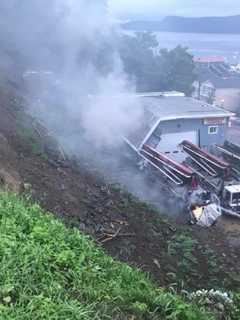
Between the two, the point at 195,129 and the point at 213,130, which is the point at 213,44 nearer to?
the point at 213,130

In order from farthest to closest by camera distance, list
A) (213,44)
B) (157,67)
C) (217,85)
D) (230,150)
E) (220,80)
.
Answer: (213,44) < (220,80) < (217,85) < (157,67) < (230,150)

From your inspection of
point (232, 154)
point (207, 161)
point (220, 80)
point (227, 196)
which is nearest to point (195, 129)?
point (232, 154)

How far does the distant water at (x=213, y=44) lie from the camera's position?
63188 millimetres

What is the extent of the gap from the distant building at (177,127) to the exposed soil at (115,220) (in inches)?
230

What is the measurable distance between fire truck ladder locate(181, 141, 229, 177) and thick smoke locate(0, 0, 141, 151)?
2.60m

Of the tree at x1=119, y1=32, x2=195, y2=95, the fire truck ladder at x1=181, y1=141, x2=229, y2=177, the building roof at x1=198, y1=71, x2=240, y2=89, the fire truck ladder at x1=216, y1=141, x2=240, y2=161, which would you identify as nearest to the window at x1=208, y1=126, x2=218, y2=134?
the fire truck ladder at x1=216, y1=141, x2=240, y2=161

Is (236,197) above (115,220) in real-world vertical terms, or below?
below

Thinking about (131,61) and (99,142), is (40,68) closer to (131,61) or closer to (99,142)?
(131,61)

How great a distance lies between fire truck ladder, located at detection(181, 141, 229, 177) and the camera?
14656 millimetres

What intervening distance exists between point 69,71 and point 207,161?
10.3 m

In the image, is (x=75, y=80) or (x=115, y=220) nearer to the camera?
(x=115, y=220)

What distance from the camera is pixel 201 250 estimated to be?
9.28 metres

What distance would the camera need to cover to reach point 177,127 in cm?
1727

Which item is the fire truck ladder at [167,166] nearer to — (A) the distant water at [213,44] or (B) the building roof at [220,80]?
(B) the building roof at [220,80]
